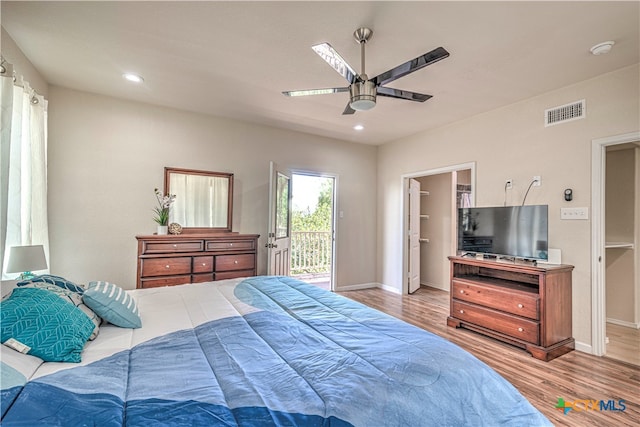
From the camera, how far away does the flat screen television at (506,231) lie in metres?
3.04

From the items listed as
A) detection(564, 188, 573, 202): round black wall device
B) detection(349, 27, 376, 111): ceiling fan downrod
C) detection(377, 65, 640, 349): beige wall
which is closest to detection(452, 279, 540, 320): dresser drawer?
detection(377, 65, 640, 349): beige wall

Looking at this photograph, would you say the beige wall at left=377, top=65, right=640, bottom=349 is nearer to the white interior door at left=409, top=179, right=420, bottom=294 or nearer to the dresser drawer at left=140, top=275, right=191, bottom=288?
the white interior door at left=409, top=179, right=420, bottom=294

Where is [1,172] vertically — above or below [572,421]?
above

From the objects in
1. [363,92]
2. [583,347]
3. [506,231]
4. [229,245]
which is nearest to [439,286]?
[506,231]

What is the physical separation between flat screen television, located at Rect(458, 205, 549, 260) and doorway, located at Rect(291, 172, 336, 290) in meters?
3.17

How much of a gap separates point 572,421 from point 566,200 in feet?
6.93

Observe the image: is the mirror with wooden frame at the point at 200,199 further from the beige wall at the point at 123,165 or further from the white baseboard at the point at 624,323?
the white baseboard at the point at 624,323

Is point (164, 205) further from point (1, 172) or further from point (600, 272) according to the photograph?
point (600, 272)

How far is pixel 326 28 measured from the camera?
2.18 metres

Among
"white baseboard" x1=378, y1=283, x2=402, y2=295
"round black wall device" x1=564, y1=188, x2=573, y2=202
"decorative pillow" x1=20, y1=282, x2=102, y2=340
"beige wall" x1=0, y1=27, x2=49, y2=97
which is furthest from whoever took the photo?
"white baseboard" x1=378, y1=283, x2=402, y2=295

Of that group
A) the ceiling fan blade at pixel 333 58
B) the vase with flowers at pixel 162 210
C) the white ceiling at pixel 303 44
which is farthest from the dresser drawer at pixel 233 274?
the ceiling fan blade at pixel 333 58

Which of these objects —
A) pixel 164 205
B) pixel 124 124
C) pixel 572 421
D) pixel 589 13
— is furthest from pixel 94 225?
pixel 589 13

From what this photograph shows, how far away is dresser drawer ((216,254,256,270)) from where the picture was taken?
360 centimetres

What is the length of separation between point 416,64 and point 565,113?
225 cm
